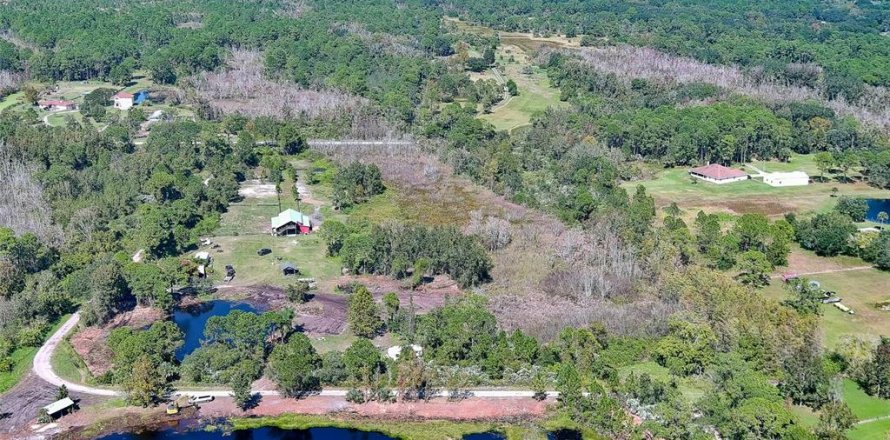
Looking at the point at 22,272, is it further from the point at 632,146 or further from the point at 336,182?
the point at 632,146

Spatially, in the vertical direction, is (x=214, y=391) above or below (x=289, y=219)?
below

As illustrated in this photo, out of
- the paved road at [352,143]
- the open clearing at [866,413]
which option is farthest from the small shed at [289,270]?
the open clearing at [866,413]

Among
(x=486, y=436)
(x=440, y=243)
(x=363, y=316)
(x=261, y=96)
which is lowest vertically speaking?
(x=486, y=436)

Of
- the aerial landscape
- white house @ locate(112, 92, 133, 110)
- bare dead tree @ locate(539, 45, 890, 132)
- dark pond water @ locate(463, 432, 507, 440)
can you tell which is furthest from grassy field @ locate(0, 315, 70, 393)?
bare dead tree @ locate(539, 45, 890, 132)

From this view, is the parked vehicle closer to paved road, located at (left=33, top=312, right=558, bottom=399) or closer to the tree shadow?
paved road, located at (left=33, top=312, right=558, bottom=399)

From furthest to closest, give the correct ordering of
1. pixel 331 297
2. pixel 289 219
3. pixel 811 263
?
pixel 289 219 → pixel 811 263 → pixel 331 297

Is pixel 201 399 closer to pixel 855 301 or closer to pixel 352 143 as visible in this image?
pixel 855 301

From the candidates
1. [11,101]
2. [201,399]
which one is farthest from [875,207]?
[11,101]
